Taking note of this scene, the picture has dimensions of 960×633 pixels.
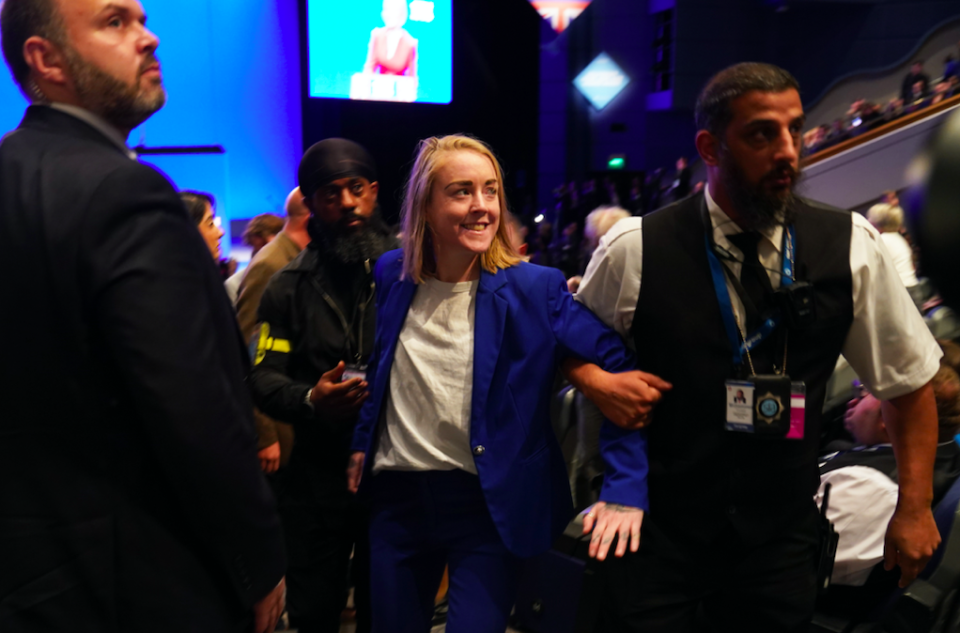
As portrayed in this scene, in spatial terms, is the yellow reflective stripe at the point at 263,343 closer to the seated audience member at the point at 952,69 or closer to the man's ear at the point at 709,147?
the man's ear at the point at 709,147

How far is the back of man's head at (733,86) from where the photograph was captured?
65.2 inches

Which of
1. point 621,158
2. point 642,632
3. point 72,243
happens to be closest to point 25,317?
point 72,243

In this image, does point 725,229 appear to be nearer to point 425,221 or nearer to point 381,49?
point 425,221

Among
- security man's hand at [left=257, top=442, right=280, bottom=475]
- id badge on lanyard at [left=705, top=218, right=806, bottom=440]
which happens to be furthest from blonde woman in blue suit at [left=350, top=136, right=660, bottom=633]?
security man's hand at [left=257, top=442, right=280, bottom=475]

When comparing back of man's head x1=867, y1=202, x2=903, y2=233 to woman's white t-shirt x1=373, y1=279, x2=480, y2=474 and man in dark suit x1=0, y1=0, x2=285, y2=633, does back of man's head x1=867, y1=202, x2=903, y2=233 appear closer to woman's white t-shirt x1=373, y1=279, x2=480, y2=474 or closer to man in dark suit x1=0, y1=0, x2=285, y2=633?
woman's white t-shirt x1=373, y1=279, x2=480, y2=474

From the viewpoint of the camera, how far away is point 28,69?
4.01 feet

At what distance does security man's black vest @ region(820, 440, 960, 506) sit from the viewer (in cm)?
227

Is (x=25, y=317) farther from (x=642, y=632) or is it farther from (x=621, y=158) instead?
(x=621, y=158)

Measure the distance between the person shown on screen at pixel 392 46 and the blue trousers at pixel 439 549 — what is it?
8613mm

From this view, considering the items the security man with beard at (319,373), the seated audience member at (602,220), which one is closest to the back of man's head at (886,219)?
the seated audience member at (602,220)

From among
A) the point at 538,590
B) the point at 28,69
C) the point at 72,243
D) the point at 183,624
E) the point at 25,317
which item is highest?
the point at 28,69

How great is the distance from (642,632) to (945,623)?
0.73 m

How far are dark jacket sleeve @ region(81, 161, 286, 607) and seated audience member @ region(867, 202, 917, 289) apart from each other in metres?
4.65

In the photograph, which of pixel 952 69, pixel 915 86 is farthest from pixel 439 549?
pixel 915 86
